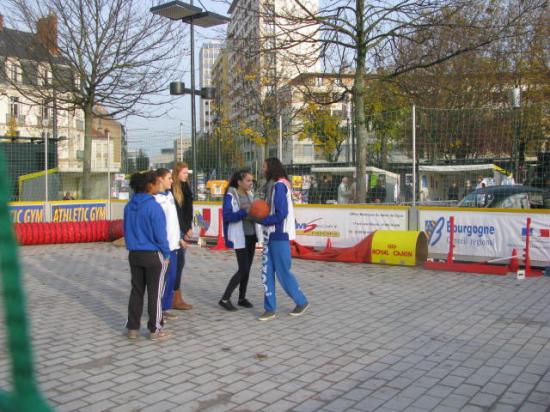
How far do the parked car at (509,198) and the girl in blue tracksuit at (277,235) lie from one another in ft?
19.8

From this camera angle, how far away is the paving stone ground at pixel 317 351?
4.14 meters

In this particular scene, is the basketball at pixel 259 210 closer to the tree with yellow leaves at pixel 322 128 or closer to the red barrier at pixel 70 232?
the red barrier at pixel 70 232

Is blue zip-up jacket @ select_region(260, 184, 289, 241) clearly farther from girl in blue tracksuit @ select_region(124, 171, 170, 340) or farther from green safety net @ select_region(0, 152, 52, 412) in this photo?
green safety net @ select_region(0, 152, 52, 412)

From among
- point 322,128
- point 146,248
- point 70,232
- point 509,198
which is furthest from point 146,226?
point 322,128

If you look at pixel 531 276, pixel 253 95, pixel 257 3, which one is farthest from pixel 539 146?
pixel 253 95

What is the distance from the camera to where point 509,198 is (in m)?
11.0

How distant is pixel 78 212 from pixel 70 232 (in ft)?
6.69

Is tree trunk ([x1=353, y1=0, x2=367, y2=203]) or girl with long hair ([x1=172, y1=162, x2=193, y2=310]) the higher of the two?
tree trunk ([x1=353, y1=0, x2=367, y2=203])

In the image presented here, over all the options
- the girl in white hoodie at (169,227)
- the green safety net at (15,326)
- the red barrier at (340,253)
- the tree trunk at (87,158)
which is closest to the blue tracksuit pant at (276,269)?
the girl in white hoodie at (169,227)

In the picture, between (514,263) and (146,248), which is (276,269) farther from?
(514,263)

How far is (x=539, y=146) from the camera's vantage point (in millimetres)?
10875

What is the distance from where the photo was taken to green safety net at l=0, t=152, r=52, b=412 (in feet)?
3.13

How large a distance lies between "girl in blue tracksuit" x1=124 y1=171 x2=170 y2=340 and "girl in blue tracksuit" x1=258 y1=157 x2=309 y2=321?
128 centimetres

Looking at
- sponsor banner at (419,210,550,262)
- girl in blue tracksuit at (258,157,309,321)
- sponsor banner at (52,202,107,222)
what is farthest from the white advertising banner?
sponsor banner at (52,202,107,222)
